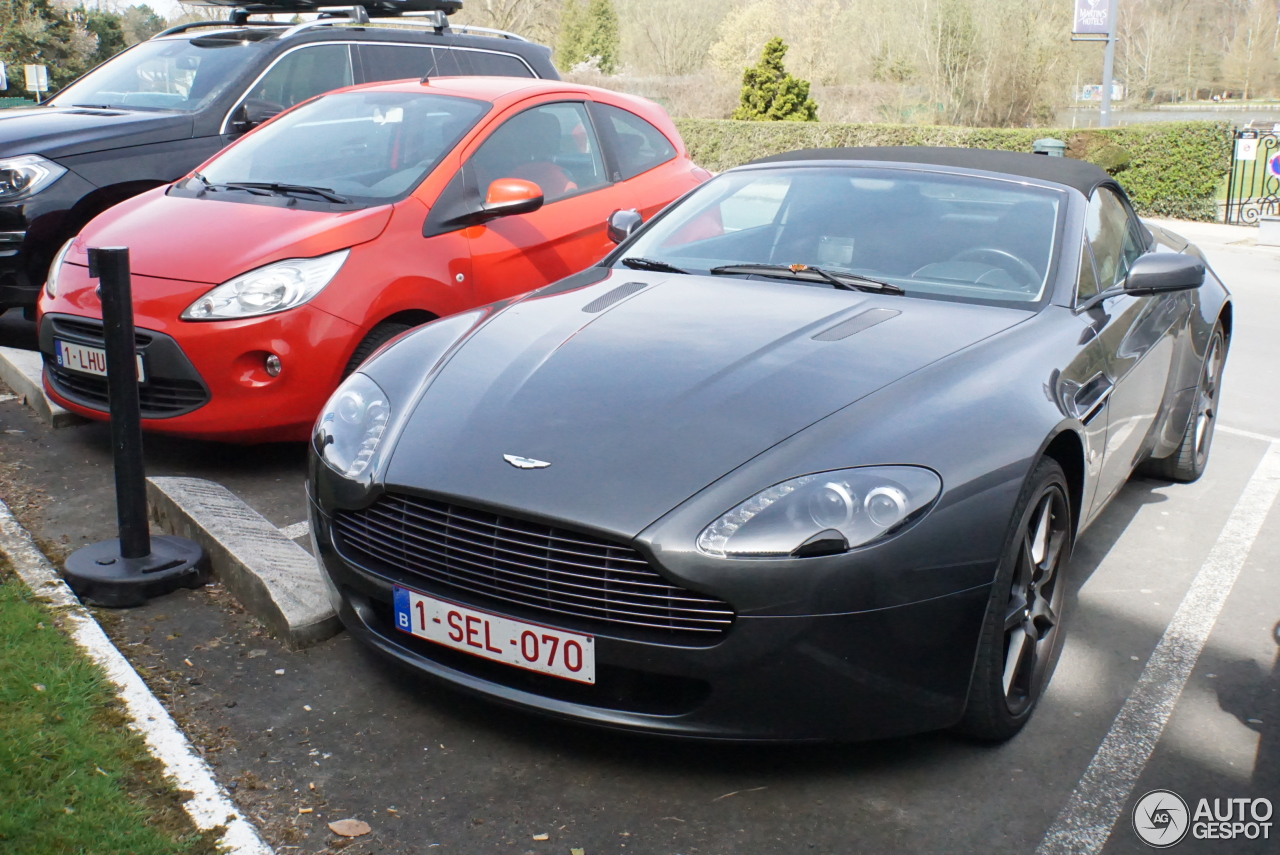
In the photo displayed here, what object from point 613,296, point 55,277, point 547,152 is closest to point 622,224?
point 613,296

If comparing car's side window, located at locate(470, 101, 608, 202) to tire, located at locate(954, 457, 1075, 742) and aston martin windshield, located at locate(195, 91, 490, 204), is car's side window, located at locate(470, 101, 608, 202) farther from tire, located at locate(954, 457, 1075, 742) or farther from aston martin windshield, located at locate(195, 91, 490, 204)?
tire, located at locate(954, 457, 1075, 742)

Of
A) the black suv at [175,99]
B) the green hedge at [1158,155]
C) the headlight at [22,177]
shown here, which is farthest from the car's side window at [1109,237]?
the green hedge at [1158,155]

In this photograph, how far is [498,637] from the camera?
2578 mm

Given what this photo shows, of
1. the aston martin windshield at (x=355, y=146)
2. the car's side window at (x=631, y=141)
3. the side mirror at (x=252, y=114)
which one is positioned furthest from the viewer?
the side mirror at (x=252, y=114)

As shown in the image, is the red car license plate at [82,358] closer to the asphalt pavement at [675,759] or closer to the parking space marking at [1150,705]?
the asphalt pavement at [675,759]

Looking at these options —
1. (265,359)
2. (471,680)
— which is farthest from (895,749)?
(265,359)

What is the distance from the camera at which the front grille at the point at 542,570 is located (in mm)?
2434

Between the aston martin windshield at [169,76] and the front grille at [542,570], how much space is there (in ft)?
16.8

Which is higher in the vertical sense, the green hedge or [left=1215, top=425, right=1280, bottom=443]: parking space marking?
the green hedge

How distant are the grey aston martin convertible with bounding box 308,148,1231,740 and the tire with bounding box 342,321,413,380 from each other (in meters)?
1.10

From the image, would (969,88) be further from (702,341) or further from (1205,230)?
(702,341)

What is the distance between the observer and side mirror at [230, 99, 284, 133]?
6.77 m

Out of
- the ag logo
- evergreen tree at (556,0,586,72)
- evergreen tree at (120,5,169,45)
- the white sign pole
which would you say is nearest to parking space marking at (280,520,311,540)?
the ag logo

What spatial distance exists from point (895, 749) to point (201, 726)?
1694 millimetres
